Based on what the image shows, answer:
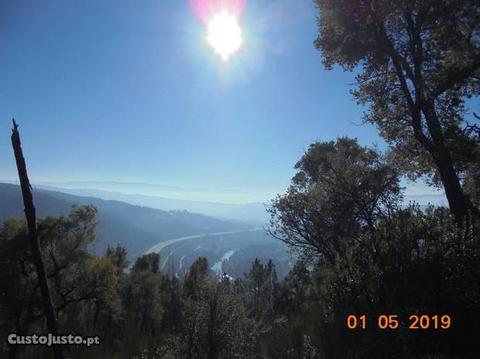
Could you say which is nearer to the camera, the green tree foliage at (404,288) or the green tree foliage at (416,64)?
the green tree foliage at (404,288)

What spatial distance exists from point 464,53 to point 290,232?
8.36m

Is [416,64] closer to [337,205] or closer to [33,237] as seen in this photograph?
[337,205]

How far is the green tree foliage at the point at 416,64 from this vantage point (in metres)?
11.7

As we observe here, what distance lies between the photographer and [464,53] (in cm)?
1184

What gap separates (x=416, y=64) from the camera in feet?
40.5

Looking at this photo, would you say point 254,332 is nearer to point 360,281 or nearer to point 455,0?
point 360,281
